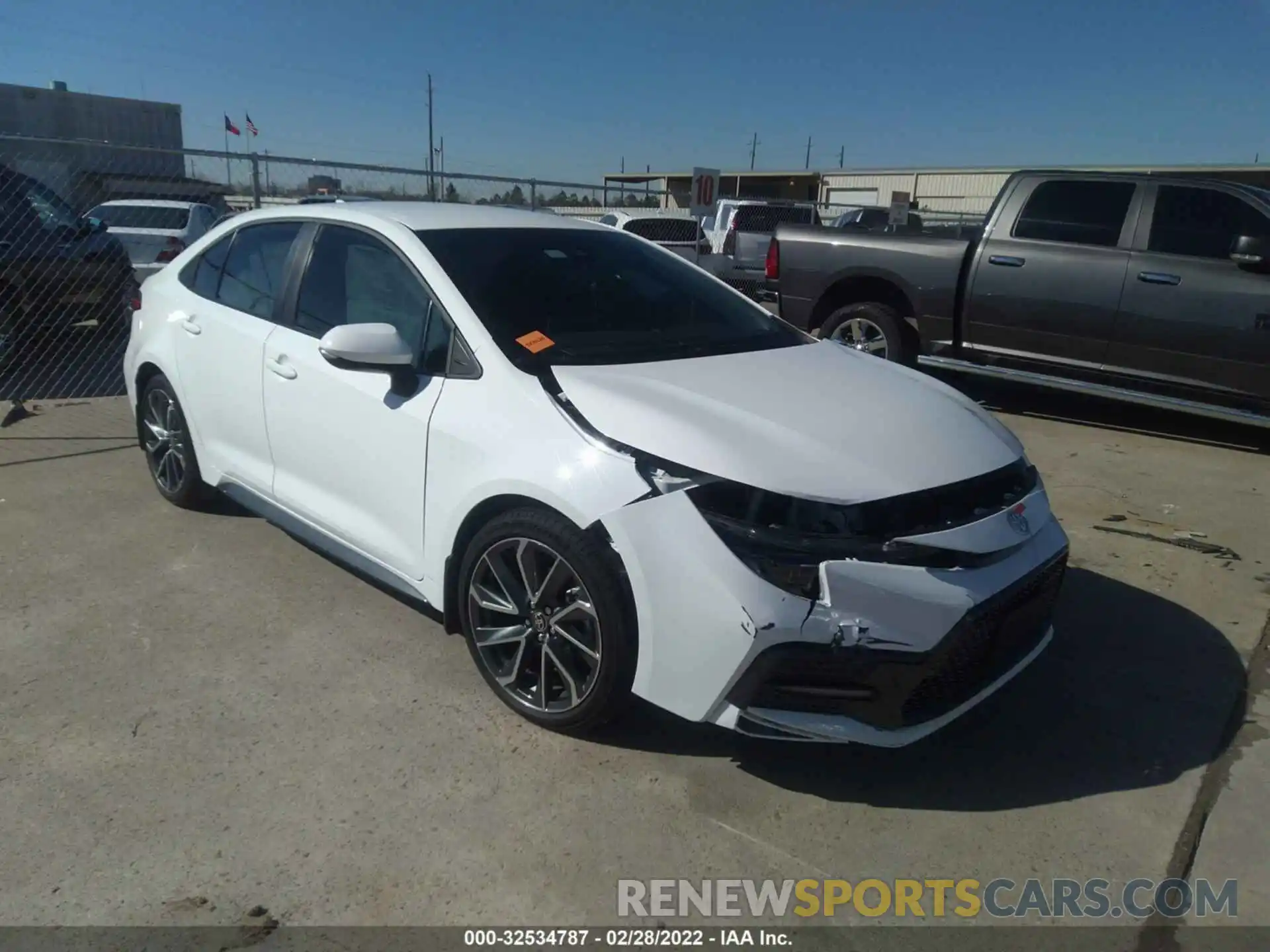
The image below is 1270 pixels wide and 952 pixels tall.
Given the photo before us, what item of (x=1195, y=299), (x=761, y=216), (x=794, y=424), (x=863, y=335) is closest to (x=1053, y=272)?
(x=1195, y=299)

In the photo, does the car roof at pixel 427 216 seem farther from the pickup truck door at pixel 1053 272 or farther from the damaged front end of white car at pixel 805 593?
the pickup truck door at pixel 1053 272

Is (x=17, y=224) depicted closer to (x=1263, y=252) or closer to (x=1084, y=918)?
(x=1084, y=918)

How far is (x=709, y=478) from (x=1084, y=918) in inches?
59.2

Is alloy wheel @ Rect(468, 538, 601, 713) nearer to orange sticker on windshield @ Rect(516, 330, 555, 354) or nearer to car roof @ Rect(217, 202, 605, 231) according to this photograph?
orange sticker on windshield @ Rect(516, 330, 555, 354)

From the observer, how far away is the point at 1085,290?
7.08 m

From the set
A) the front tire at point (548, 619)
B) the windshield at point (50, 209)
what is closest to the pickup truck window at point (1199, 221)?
the front tire at point (548, 619)

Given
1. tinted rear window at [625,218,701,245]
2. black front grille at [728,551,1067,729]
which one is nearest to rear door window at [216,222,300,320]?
black front grille at [728,551,1067,729]

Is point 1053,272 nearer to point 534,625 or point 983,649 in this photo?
point 983,649

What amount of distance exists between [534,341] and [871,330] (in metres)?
5.57

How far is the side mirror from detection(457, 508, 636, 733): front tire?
69 centimetres

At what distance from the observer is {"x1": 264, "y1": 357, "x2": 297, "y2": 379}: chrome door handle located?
376 centimetres

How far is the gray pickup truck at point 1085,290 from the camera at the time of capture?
21.7 ft

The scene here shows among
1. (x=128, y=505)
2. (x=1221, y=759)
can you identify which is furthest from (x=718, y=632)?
(x=128, y=505)

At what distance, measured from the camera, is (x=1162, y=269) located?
6809mm
